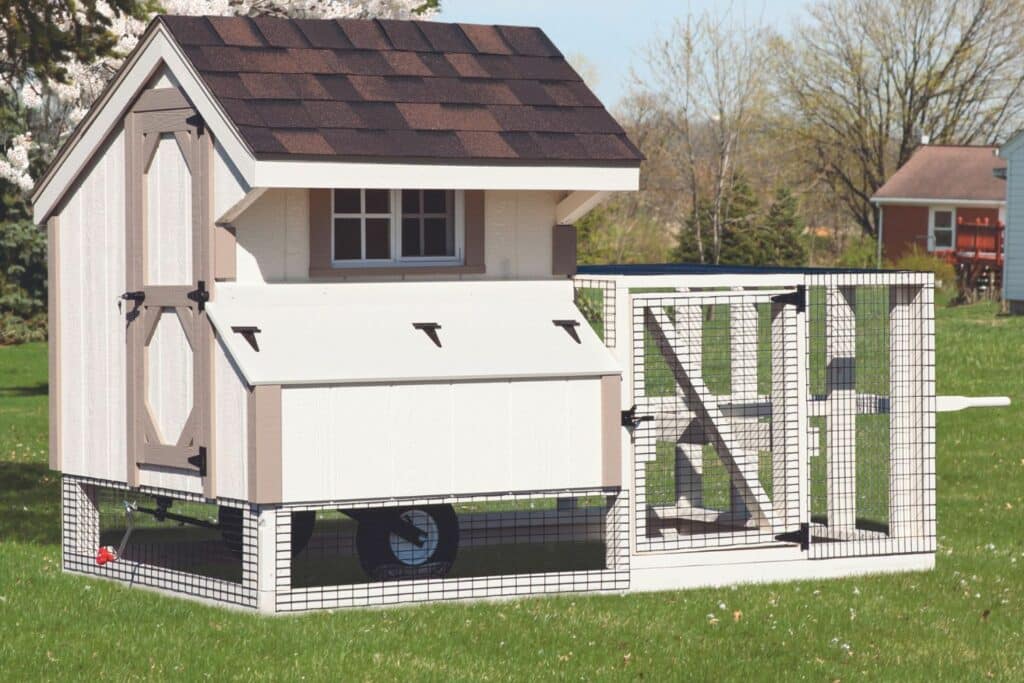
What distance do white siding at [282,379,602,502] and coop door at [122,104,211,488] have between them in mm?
722

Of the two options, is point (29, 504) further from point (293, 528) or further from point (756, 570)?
point (756, 570)

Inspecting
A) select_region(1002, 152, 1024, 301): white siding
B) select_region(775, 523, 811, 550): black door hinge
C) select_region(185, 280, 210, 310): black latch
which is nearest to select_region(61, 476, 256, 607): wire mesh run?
select_region(185, 280, 210, 310): black latch

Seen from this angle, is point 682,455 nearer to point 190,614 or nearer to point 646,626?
point 646,626

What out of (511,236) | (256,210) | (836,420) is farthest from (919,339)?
(256,210)

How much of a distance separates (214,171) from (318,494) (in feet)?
6.44

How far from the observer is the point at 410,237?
11.0 metres

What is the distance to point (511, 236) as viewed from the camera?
439 inches

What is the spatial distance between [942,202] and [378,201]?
50238 millimetres

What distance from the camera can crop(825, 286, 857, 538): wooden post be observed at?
1177 centimetres

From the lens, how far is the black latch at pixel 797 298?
11.1 metres

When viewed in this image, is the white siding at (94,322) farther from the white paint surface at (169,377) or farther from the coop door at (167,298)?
the white paint surface at (169,377)

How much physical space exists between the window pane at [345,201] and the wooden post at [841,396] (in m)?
3.20

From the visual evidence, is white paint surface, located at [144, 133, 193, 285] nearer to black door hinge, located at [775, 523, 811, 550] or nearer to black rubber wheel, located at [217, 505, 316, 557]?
black rubber wheel, located at [217, 505, 316, 557]

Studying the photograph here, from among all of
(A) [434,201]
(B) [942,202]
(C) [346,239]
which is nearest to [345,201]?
(C) [346,239]
